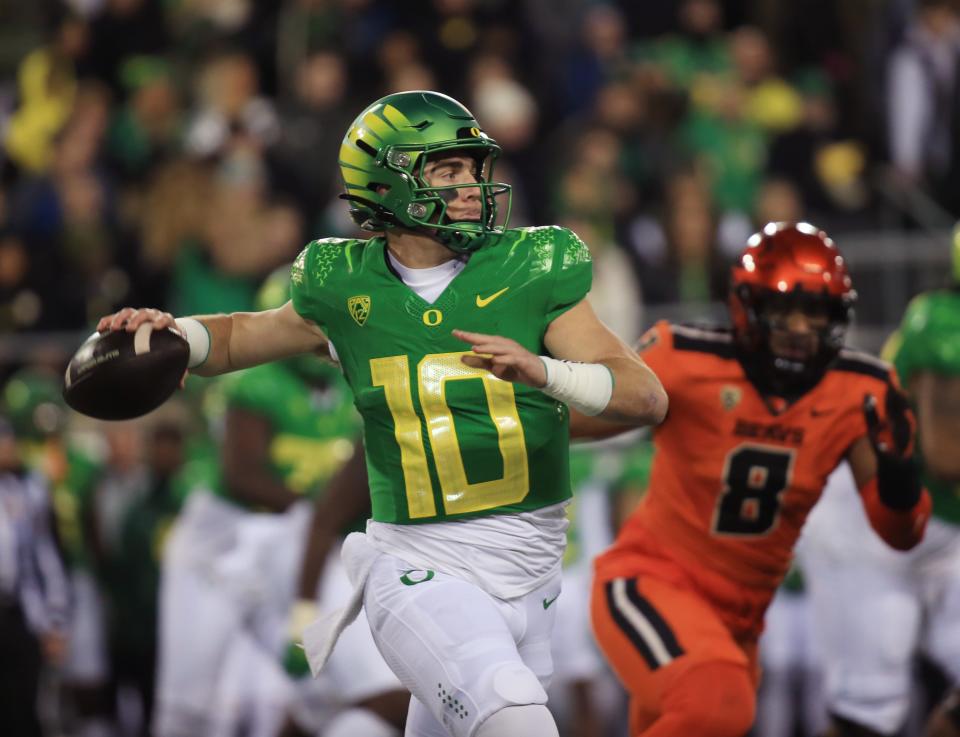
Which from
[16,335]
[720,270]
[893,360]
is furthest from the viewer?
[16,335]

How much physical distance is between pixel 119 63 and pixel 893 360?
722cm

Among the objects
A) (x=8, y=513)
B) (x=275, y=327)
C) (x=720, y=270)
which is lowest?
(x=8, y=513)

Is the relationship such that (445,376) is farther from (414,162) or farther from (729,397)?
(729,397)

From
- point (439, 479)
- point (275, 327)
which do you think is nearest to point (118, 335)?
point (275, 327)

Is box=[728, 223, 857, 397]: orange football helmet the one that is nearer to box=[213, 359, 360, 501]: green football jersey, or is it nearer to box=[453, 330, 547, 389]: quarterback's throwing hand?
box=[453, 330, 547, 389]: quarterback's throwing hand

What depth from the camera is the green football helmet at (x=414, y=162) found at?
4418mm

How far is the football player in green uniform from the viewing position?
14.3 feet

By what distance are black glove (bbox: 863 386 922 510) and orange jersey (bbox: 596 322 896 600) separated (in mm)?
112

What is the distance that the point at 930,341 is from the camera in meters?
6.22

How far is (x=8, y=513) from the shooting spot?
28.6ft

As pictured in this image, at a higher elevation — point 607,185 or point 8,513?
point 607,185

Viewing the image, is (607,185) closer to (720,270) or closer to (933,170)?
(720,270)

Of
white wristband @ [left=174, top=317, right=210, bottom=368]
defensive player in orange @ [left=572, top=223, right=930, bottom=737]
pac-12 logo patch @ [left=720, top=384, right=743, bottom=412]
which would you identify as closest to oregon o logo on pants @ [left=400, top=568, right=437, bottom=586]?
white wristband @ [left=174, top=317, right=210, bottom=368]

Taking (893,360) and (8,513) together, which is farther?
(8,513)
